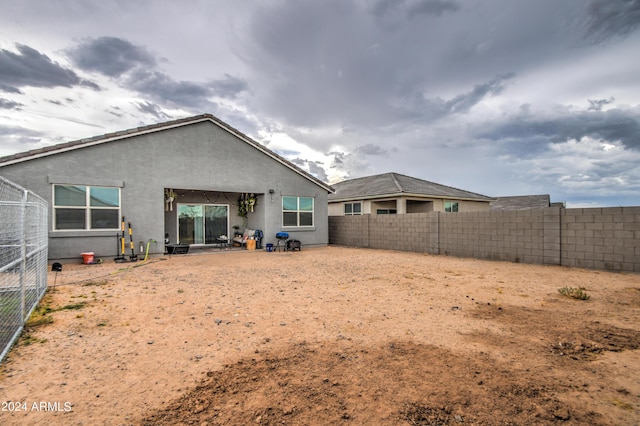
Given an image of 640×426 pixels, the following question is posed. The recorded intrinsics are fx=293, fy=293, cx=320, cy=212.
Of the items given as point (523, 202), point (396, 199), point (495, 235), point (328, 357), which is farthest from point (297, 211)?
point (523, 202)

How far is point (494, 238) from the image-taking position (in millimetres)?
11148

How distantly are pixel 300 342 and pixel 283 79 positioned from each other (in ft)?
42.2

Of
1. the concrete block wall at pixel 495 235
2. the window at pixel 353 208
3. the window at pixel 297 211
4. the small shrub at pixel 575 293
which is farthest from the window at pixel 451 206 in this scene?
the small shrub at pixel 575 293

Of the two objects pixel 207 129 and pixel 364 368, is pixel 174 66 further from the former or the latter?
pixel 364 368

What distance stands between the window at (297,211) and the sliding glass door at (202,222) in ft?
10.9

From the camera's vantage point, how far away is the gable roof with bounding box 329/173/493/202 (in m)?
18.4

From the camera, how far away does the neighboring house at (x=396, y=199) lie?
60.3 feet

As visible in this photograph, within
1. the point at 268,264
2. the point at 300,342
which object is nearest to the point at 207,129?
the point at 268,264

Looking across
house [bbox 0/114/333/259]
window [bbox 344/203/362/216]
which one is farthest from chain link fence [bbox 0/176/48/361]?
window [bbox 344/203/362/216]

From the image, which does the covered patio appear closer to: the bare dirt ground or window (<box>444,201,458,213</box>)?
the bare dirt ground

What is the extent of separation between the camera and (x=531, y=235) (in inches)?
400

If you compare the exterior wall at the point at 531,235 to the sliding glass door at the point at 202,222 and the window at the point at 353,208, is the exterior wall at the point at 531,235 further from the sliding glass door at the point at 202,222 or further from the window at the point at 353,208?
the sliding glass door at the point at 202,222

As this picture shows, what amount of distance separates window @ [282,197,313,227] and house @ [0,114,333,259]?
55mm

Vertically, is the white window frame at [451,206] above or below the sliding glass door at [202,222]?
above
